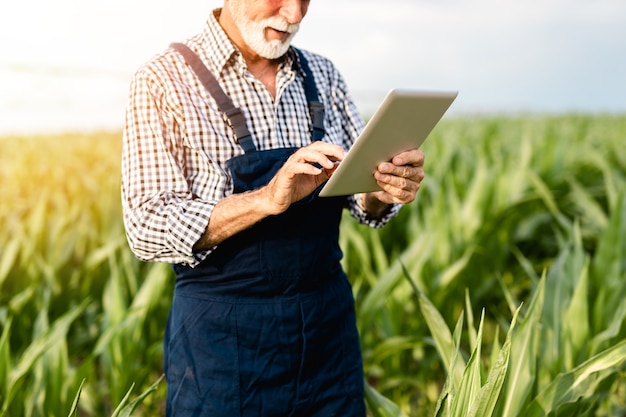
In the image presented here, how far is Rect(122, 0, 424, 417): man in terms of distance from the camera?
1354 mm

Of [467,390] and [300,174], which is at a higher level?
[300,174]

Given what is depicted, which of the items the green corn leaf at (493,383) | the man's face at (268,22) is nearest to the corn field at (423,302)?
the green corn leaf at (493,383)

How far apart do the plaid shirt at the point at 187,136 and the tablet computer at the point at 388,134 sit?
254mm

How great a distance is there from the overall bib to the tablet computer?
0.20 m

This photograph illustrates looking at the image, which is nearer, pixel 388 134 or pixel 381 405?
pixel 388 134

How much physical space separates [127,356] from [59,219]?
4.07 feet

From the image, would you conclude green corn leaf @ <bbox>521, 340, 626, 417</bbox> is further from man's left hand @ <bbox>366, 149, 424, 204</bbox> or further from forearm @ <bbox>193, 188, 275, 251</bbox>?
forearm @ <bbox>193, 188, 275, 251</bbox>

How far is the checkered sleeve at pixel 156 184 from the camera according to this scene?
1310 millimetres

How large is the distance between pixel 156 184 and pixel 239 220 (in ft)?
0.58

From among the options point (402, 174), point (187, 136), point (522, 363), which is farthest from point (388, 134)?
point (522, 363)

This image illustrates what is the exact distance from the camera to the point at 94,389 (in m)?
2.16

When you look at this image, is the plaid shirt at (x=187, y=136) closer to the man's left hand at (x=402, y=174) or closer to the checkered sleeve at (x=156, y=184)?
the checkered sleeve at (x=156, y=184)

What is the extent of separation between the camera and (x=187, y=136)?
139cm

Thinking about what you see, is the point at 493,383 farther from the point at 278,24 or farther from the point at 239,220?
A: the point at 278,24
